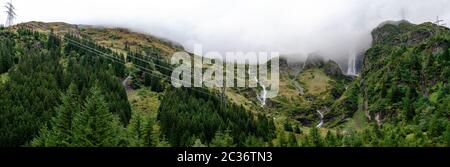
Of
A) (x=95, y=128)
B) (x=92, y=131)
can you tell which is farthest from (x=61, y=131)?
(x=92, y=131)

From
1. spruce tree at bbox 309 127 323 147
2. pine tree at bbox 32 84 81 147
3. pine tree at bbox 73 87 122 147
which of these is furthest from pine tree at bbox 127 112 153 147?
spruce tree at bbox 309 127 323 147

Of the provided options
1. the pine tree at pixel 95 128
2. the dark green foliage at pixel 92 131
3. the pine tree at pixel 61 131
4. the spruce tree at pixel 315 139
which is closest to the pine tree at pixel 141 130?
the pine tree at pixel 61 131

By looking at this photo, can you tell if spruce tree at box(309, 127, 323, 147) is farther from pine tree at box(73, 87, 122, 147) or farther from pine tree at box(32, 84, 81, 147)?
pine tree at box(32, 84, 81, 147)

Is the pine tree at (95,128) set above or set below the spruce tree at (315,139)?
Answer: above

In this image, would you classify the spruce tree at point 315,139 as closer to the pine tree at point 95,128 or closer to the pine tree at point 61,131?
the pine tree at point 95,128

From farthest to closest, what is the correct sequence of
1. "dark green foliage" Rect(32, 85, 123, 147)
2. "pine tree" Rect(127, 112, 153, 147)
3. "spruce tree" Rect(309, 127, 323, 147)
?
"spruce tree" Rect(309, 127, 323, 147), "pine tree" Rect(127, 112, 153, 147), "dark green foliage" Rect(32, 85, 123, 147)

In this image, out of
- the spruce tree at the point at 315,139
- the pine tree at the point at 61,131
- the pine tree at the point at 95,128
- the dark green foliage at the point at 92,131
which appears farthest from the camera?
the spruce tree at the point at 315,139

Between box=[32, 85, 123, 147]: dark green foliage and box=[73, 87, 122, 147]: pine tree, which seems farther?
box=[32, 85, 123, 147]: dark green foliage

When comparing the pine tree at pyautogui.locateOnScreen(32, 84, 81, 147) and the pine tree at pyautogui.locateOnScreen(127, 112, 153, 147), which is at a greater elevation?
the pine tree at pyautogui.locateOnScreen(32, 84, 81, 147)

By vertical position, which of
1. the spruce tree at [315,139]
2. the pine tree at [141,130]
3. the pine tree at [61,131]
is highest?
the pine tree at [61,131]

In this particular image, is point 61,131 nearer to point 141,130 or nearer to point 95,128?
point 141,130
